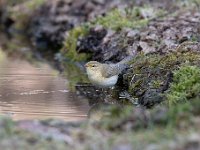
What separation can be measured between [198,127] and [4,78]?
9.34 meters

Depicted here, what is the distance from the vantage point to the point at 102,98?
13.2 metres

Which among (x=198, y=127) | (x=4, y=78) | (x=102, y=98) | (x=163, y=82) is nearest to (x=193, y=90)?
(x=163, y=82)

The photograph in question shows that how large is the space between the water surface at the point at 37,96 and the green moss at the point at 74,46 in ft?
3.49

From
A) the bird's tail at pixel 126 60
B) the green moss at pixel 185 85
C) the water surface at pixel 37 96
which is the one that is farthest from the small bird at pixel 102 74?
the green moss at pixel 185 85

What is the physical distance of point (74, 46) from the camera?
19.3 m

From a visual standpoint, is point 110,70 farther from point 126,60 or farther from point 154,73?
point 126,60

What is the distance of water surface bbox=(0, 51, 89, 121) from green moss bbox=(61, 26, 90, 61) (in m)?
1.06

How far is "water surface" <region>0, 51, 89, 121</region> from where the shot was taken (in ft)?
36.8

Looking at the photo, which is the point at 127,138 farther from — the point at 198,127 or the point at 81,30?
the point at 81,30

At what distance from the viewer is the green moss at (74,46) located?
18.7 m

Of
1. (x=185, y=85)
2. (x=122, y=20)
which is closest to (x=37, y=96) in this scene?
(x=185, y=85)

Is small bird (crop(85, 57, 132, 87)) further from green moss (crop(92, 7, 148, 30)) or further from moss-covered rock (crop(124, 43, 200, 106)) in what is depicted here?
green moss (crop(92, 7, 148, 30))

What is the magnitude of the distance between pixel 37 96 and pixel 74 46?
6325 mm

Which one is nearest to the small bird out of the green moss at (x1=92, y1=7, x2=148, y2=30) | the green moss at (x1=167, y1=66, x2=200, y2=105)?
the green moss at (x1=167, y1=66, x2=200, y2=105)
